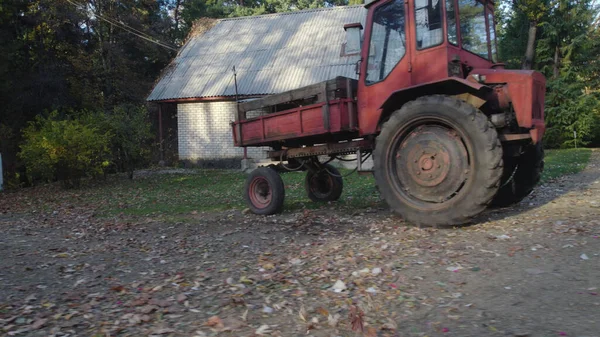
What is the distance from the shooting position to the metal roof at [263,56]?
19.5 meters

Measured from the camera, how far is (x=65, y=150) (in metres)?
14.2

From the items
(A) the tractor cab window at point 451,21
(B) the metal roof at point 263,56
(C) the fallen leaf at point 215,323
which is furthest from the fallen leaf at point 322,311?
(B) the metal roof at point 263,56

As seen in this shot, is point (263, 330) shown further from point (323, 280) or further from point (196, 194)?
point (196, 194)

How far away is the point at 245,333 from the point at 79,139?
13352 mm

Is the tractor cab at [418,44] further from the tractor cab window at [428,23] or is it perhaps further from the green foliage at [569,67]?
the green foliage at [569,67]

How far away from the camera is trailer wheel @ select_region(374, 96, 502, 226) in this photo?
5082mm

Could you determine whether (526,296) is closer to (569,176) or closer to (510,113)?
(510,113)

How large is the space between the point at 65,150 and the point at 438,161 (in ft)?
41.7

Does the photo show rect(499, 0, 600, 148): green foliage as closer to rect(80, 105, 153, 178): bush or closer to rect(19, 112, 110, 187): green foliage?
rect(80, 105, 153, 178): bush

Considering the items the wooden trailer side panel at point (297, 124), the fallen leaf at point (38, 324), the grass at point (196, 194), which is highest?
the wooden trailer side panel at point (297, 124)

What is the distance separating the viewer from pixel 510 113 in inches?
217

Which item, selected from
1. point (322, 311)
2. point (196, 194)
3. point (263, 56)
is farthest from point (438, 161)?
point (263, 56)

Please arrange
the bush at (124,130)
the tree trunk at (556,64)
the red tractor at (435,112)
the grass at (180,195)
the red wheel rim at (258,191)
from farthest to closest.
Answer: the tree trunk at (556,64) < the bush at (124,130) < the grass at (180,195) < the red wheel rim at (258,191) < the red tractor at (435,112)

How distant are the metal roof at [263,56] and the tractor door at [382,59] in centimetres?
1207
